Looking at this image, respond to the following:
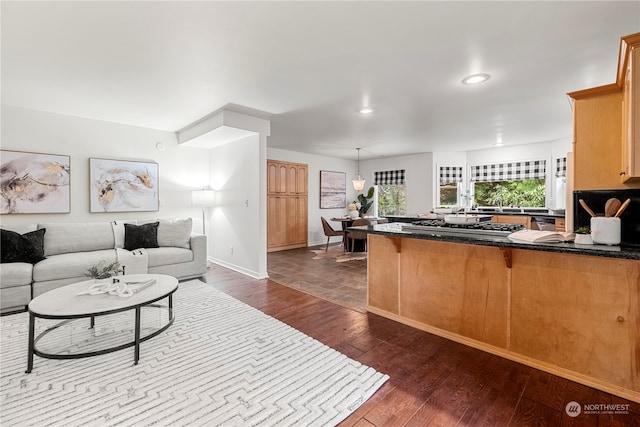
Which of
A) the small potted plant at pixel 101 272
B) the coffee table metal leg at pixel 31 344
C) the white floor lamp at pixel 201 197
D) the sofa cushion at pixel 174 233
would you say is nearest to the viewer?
the coffee table metal leg at pixel 31 344

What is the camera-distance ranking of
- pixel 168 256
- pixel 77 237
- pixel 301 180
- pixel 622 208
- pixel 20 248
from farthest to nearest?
pixel 301 180 → pixel 168 256 → pixel 77 237 → pixel 20 248 → pixel 622 208

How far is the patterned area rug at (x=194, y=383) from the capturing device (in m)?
1.60

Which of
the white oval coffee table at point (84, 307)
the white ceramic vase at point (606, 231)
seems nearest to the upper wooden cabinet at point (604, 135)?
the white ceramic vase at point (606, 231)

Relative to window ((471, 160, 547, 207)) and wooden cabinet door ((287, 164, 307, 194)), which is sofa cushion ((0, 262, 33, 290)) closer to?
wooden cabinet door ((287, 164, 307, 194))

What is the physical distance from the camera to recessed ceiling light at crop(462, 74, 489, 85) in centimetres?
289

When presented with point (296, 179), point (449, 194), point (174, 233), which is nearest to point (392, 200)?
point (449, 194)

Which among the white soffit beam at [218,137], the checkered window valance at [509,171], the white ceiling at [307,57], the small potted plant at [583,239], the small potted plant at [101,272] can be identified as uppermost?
the white ceiling at [307,57]

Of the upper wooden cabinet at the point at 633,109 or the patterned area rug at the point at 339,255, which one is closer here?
the upper wooden cabinet at the point at 633,109

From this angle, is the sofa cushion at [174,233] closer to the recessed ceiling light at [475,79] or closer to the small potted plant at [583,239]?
the recessed ceiling light at [475,79]

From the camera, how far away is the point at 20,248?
3.28 meters

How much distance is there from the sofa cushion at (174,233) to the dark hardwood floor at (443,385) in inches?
90.4

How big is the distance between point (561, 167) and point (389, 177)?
3.85 m

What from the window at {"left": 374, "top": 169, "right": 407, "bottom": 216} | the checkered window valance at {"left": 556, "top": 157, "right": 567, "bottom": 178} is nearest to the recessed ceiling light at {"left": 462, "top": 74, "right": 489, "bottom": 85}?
the checkered window valance at {"left": 556, "top": 157, "right": 567, "bottom": 178}

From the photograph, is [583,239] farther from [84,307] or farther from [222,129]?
[222,129]
